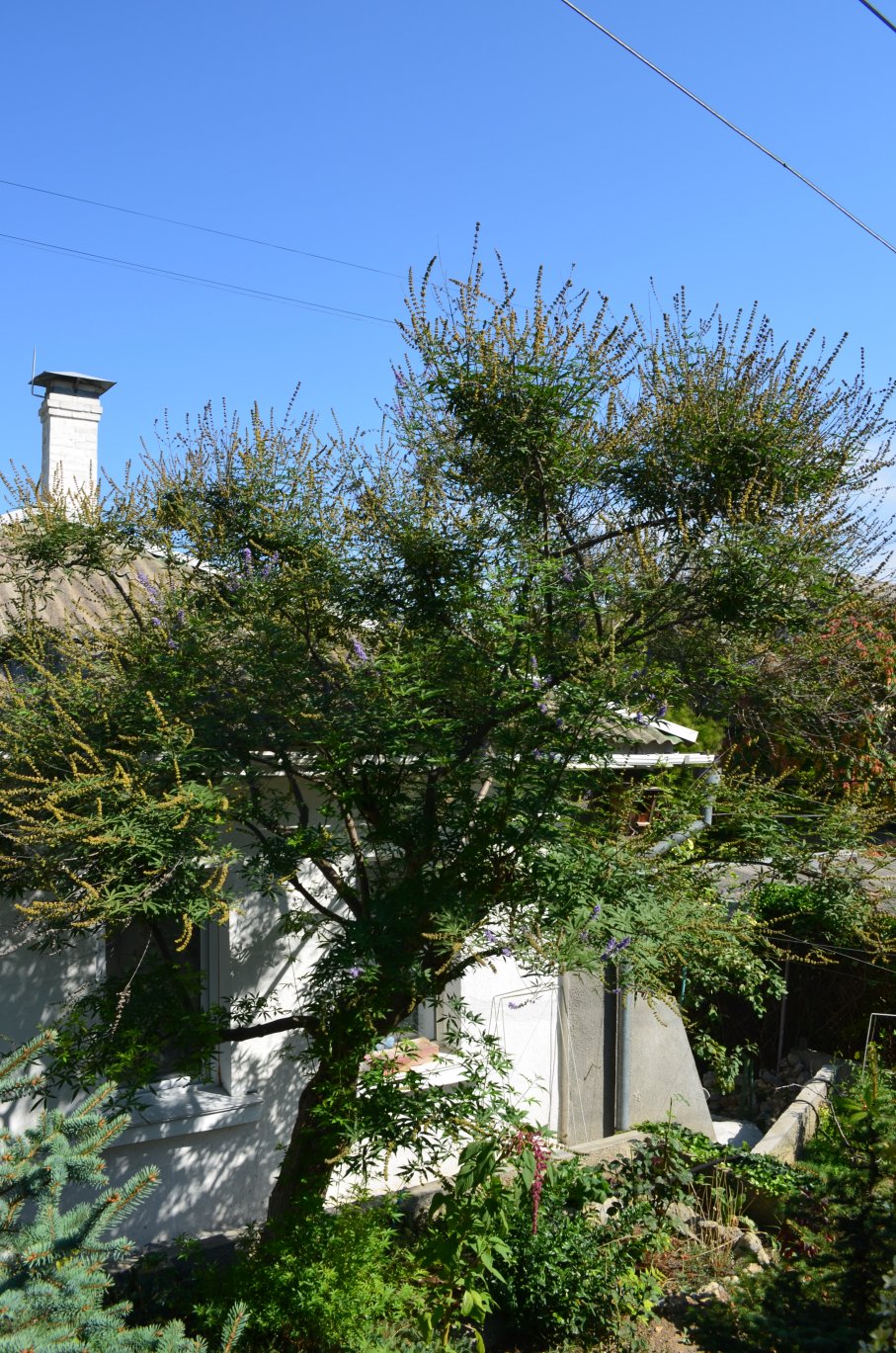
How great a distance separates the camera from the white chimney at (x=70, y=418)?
9.45 m

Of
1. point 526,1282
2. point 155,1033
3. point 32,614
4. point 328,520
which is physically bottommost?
point 526,1282

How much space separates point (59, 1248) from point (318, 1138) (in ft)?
7.79

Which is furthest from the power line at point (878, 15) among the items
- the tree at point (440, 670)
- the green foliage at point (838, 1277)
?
the green foliage at point (838, 1277)

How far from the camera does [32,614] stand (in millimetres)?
5371

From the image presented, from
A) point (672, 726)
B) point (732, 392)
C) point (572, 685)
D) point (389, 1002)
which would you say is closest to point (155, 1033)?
point (389, 1002)

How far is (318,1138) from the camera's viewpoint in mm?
5152

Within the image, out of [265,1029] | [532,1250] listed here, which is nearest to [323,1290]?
[265,1029]

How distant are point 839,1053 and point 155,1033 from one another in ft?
24.1

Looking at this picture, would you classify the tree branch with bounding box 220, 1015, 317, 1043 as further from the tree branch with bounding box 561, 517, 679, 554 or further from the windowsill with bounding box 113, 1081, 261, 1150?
the tree branch with bounding box 561, 517, 679, 554

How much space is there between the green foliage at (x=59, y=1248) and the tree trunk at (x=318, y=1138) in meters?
1.40

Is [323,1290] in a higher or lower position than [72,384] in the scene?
lower

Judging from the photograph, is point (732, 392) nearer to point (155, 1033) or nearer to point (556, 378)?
point (556, 378)

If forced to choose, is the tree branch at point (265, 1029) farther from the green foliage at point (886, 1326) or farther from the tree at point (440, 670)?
the green foliage at point (886, 1326)

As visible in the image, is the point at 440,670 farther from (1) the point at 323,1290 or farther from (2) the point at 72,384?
(2) the point at 72,384
